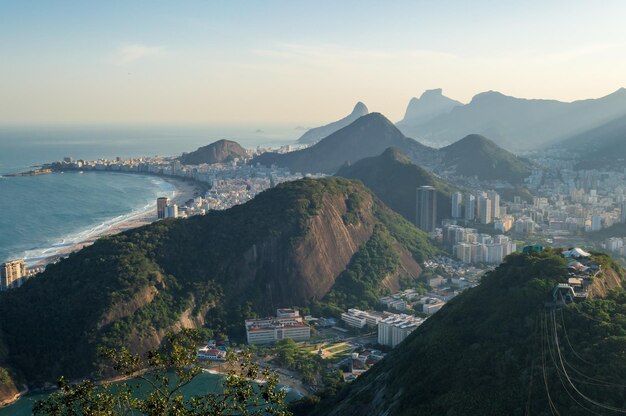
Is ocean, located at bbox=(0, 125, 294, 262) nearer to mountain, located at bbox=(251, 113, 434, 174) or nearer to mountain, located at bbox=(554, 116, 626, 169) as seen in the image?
mountain, located at bbox=(251, 113, 434, 174)

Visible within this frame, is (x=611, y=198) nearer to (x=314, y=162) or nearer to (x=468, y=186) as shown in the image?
(x=468, y=186)

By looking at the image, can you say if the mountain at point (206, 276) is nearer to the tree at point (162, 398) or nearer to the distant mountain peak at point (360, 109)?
the tree at point (162, 398)

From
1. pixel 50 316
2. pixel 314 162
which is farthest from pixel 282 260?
pixel 314 162

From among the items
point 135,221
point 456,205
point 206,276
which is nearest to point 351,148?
point 456,205

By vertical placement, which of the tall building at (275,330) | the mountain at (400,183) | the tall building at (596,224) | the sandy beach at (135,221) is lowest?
Answer: the tall building at (275,330)

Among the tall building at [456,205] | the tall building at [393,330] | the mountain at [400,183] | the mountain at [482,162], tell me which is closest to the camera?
the tall building at [393,330]

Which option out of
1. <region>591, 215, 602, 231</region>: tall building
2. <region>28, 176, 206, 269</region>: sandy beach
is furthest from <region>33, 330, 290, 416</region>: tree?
<region>591, 215, 602, 231</region>: tall building

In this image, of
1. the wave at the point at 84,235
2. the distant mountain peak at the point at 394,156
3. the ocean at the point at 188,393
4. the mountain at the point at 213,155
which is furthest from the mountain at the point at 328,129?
the ocean at the point at 188,393
